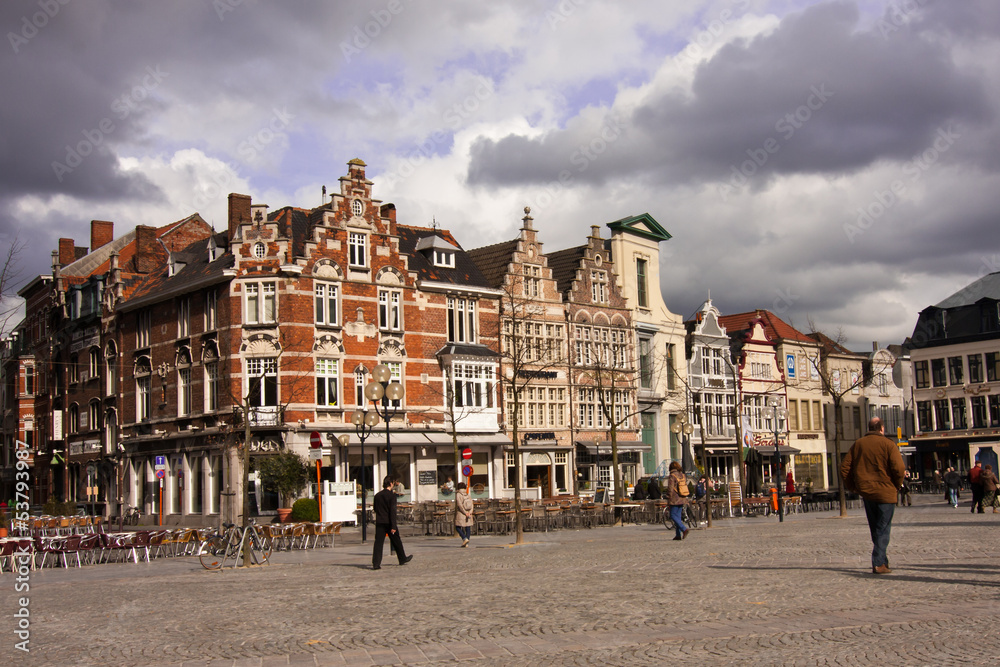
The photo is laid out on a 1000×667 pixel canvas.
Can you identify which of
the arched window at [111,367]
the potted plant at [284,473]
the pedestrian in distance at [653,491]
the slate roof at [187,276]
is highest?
the slate roof at [187,276]

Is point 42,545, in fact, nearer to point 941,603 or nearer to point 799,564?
point 799,564

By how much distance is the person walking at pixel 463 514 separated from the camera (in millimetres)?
25922

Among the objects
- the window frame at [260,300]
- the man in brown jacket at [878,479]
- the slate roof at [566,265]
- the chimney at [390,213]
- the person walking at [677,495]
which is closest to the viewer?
the man in brown jacket at [878,479]

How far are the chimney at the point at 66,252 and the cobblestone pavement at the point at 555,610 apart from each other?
4464cm

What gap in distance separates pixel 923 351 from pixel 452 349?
1545 inches

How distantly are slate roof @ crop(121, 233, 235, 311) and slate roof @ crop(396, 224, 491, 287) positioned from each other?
796 cm

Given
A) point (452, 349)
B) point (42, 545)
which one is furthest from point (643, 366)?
point (42, 545)

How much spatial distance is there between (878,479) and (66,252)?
2279 inches

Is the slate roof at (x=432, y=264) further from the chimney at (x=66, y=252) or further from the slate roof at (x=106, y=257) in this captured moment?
the chimney at (x=66, y=252)

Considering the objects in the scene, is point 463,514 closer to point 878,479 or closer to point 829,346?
point 878,479

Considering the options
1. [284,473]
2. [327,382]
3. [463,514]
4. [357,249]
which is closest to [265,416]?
[284,473]

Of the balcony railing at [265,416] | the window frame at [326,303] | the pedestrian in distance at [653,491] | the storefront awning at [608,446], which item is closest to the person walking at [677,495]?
the pedestrian in distance at [653,491]

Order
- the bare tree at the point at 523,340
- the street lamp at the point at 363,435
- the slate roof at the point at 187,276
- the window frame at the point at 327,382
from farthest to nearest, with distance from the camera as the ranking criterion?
the bare tree at the point at 523,340
the slate roof at the point at 187,276
the window frame at the point at 327,382
the street lamp at the point at 363,435

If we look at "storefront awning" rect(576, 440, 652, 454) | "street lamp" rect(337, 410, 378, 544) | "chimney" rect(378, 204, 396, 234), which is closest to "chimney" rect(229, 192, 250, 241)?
"chimney" rect(378, 204, 396, 234)
